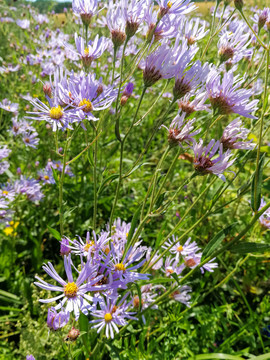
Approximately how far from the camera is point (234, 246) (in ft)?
2.34

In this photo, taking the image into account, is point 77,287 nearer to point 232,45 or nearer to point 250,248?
point 250,248

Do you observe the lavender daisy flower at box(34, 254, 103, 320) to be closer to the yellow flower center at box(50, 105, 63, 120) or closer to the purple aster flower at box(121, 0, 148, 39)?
the yellow flower center at box(50, 105, 63, 120)

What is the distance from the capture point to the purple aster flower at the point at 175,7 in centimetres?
69

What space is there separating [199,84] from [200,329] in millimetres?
1043

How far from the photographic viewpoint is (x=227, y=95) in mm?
684

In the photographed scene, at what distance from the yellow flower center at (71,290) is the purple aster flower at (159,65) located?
484mm

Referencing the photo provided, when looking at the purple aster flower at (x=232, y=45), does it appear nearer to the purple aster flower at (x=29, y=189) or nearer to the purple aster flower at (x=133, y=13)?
the purple aster flower at (x=133, y=13)

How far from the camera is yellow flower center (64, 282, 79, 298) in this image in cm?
67

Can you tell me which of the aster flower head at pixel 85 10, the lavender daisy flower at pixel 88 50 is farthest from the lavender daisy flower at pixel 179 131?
the aster flower head at pixel 85 10

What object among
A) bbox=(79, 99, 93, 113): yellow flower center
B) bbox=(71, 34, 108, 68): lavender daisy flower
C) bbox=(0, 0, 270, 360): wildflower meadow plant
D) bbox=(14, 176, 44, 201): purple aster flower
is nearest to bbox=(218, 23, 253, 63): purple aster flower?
bbox=(0, 0, 270, 360): wildflower meadow plant

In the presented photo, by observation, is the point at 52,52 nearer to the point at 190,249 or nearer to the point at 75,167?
the point at 75,167

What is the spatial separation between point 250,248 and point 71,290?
0.41 m

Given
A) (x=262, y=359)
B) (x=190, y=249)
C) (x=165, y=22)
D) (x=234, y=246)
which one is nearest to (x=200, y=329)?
(x=190, y=249)

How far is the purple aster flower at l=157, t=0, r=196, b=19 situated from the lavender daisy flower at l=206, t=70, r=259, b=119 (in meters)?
0.16
